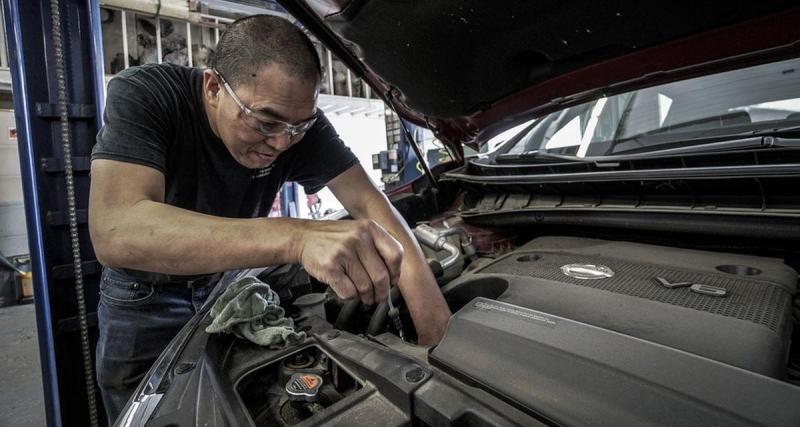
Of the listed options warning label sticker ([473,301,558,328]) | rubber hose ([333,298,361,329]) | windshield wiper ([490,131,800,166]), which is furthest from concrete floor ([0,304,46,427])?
windshield wiper ([490,131,800,166])

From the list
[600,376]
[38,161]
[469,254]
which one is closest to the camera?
[600,376]

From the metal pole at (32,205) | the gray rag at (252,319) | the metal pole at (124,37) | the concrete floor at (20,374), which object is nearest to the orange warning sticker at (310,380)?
the gray rag at (252,319)

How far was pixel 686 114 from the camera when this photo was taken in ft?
3.88

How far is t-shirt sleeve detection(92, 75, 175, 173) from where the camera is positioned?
2.67 feet

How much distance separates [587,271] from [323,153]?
33.9 inches

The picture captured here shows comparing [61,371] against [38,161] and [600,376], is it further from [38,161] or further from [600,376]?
[600,376]

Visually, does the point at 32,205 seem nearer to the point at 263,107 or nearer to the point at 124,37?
the point at 263,107

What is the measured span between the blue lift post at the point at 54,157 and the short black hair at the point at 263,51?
1.02m

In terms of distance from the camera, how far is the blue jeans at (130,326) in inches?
47.7

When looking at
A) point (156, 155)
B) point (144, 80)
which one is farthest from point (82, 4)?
point (156, 155)

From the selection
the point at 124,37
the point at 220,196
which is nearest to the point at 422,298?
the point at 220,196

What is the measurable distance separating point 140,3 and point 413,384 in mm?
5641

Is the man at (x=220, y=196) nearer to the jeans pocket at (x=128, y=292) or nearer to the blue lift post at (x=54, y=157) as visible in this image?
the jeans pocket at (x=128, y=292)

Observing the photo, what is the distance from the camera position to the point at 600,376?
53cm
